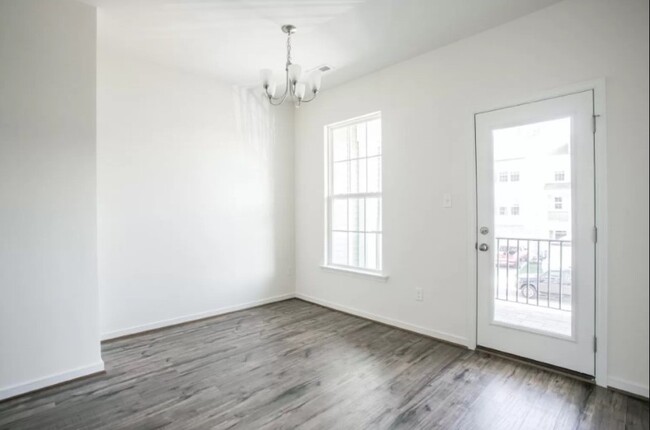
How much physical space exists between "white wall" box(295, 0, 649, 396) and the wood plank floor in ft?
1.24

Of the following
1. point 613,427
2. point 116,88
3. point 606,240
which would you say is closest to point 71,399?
point 116,88

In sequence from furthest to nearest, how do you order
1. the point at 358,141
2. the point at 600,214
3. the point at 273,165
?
Answer: 1. the point at 273,165
2. the point at 358,141
3. the point at 600,214

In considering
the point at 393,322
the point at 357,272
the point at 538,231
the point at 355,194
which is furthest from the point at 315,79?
the point at 393,322

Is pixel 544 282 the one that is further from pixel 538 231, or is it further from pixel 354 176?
pixel 354 176

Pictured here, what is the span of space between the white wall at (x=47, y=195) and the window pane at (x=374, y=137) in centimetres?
263

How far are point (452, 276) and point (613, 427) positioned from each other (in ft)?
4.62

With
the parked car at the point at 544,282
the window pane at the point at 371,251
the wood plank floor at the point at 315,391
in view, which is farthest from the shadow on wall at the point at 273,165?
the parked car at the point at 544,282

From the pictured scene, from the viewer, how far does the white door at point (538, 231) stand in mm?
2344

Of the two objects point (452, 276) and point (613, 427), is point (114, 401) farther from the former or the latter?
point (613, 427)

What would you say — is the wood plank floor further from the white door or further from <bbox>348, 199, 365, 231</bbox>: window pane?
<bbox>348, 199, 365, 231</bbox>: window pane

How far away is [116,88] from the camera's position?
322 centimetres

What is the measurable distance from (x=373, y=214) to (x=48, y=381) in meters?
3.12

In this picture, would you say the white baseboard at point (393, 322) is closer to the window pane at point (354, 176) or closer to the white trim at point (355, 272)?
the white trim at point (355, 272)

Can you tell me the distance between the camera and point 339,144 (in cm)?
429
